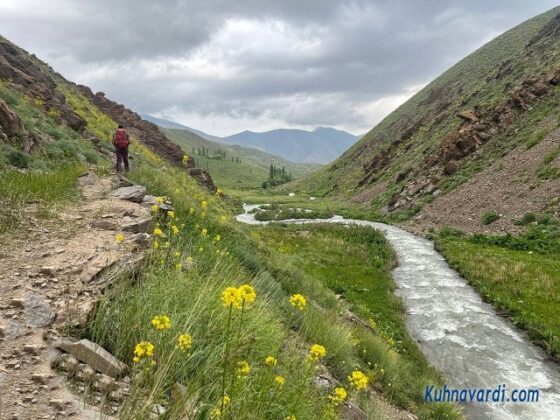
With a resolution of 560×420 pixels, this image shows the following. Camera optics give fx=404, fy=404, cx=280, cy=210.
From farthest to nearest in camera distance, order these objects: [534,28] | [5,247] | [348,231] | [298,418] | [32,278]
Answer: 1. [534,28]
2. [348,231]
3. [5,247]
4. [32,278]
5. [298,418]

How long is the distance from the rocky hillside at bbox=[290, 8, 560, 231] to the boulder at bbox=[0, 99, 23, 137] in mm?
24350

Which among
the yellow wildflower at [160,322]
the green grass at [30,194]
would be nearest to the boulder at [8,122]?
the green grass at [30,194]

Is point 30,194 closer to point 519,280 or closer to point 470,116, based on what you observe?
point 519,280

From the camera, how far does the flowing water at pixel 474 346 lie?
30.2ft

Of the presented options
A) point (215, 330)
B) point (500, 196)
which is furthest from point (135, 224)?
point (500, 196)

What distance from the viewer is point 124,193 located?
10.1 meters

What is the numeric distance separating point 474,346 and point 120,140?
13.8 meters

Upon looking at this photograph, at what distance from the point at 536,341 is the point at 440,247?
38.7 feet

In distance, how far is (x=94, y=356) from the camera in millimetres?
3787

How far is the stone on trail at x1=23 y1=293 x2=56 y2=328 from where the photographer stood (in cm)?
422

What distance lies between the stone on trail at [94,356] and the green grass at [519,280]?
1206 centimetres

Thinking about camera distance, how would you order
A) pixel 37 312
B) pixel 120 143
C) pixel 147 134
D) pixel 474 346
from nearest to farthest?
pixel 37 312
pixel 474 346
pixel 120 143
pixel 147 134

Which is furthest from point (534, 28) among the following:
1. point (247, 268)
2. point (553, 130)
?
point (247, 268)

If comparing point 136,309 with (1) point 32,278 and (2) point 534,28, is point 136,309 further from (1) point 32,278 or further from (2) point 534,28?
(2) point 534,28
